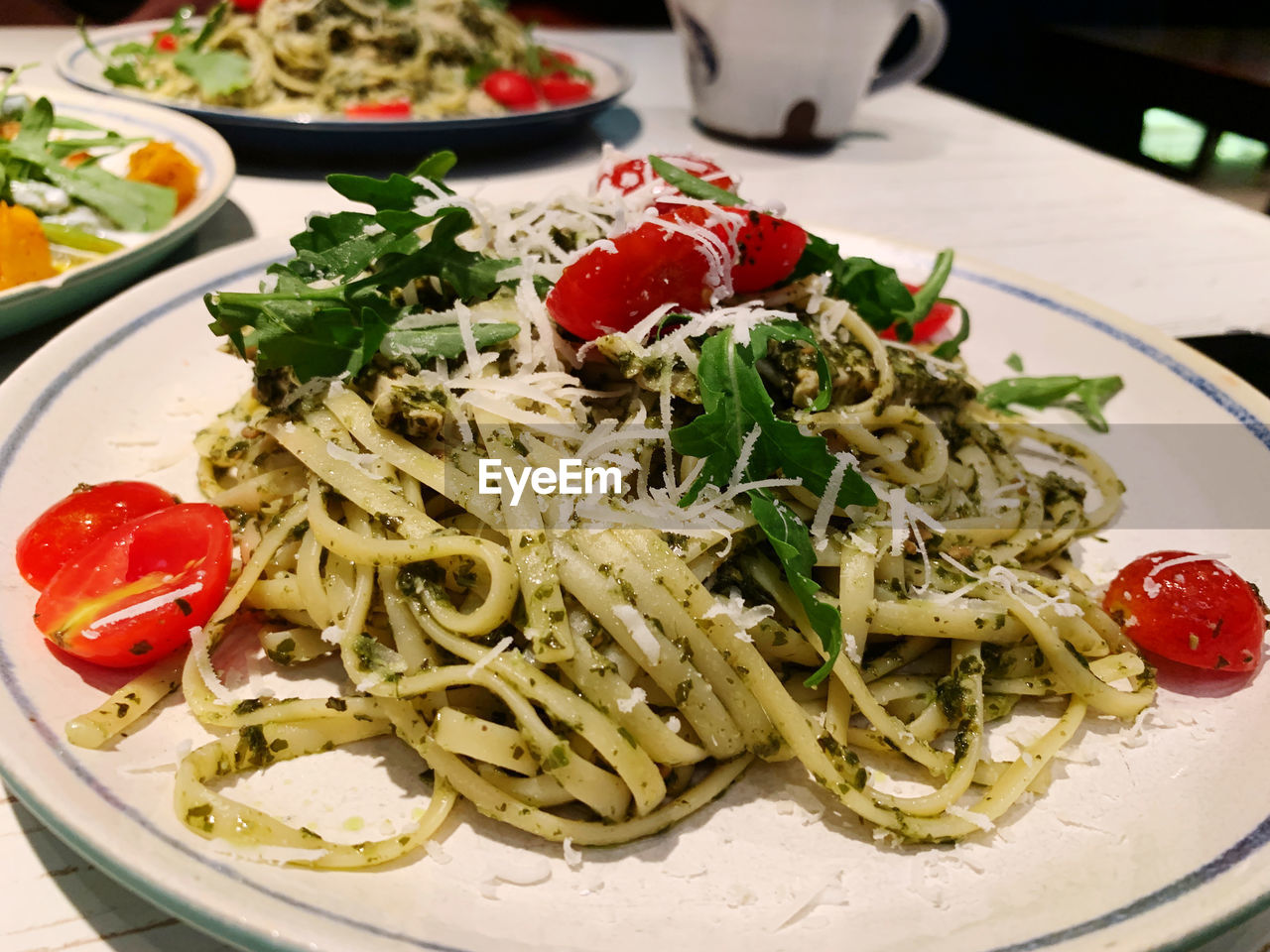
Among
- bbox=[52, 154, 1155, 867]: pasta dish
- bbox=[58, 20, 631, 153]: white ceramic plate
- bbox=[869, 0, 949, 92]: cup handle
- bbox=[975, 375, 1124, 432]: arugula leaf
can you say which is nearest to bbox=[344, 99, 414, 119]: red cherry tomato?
bbox=[58, 20, 631, 153]: white ceramic plate

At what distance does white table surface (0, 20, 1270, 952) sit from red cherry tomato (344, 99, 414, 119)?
39cm

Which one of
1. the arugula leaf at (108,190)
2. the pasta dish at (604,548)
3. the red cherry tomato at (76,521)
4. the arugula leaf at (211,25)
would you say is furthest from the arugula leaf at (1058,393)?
the arugula leaf at (211,25)

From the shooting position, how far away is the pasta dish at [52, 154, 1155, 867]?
1.70 meters

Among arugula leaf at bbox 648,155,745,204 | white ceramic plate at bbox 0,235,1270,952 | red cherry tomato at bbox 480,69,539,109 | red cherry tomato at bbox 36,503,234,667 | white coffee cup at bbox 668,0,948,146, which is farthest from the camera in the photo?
red cherry tomato at bbox 480,69,539,109

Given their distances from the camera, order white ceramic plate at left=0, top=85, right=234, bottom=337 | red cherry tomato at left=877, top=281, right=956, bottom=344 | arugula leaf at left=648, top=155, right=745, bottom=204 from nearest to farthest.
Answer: arugula leaf at left=648, top=155, right=745, bottom=204, white ceramic plate at left=0, top=85, right=234, bottom=337, red cherry tomato at left=877, top=281, right=956, bottom=344

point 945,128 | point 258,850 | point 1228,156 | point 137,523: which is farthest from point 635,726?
point 1228,156

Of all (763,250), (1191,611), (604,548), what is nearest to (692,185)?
(763,250)

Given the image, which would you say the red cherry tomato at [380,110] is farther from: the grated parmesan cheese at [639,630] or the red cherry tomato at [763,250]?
the grated parmesan cheese at [639,630]

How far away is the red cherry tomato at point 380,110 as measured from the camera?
4.62 metres

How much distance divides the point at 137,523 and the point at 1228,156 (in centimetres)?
1015

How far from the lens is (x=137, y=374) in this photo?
2518mm

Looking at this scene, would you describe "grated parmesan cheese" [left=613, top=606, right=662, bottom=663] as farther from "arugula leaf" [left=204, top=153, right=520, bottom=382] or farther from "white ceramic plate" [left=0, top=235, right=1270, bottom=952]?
"arugula leaf" [left=204, top=153, right=520, bottom=382]

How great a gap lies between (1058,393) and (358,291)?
2.04 meters

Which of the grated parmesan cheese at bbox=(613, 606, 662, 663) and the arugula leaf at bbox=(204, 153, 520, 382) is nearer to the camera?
the grated parmesan cheese at bbox=(613, 606, 662, 663)
